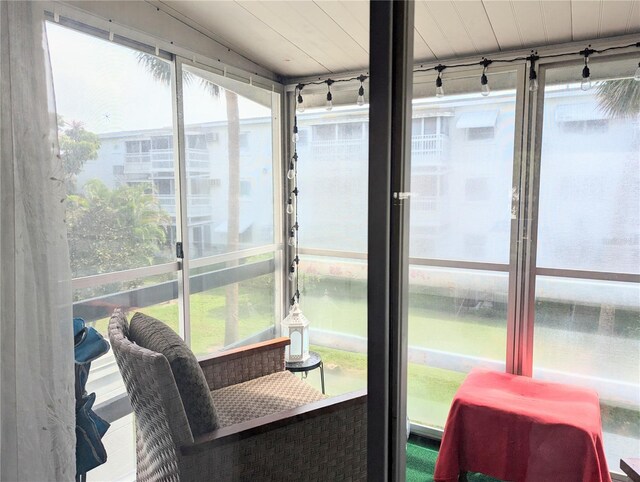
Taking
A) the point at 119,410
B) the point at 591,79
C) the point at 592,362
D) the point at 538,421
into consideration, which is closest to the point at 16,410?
the point at 119,410

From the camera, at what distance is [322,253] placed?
1297 millimetres

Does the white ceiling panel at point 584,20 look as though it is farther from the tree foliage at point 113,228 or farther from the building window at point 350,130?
the tree foliage at point 113,228

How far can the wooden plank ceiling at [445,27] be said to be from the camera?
3.57ft

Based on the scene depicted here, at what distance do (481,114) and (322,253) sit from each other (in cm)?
60

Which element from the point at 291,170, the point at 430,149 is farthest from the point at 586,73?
the point at 291,170

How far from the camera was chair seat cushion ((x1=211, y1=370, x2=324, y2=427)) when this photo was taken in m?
1.41

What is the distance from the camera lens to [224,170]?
1.71 metres

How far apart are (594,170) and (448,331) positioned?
0.69 meters

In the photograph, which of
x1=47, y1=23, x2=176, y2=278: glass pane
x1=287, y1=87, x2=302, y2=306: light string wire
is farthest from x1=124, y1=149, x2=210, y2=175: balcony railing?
x1=287, y1=87, x2=302, y2=306: light string wire

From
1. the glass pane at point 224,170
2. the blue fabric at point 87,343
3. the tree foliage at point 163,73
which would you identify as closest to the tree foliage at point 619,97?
the glass pane at point 224,170

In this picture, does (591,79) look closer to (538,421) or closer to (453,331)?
(453,331)

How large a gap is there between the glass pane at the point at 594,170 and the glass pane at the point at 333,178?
22.6 inches

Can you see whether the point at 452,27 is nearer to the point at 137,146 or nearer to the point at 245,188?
the point at 245,188

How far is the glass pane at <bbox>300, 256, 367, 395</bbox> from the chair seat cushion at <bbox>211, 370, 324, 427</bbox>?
2.5 inches
